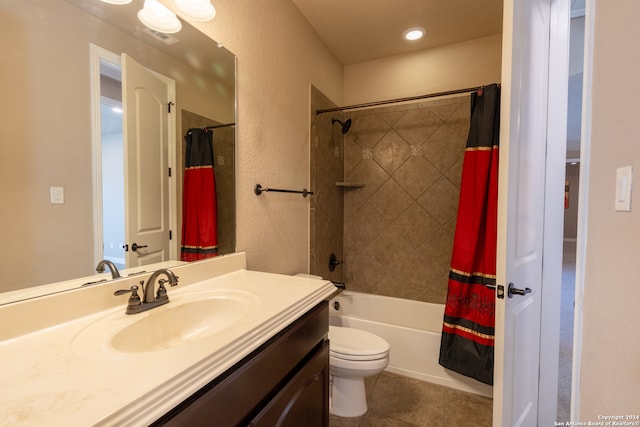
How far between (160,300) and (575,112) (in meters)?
5.50

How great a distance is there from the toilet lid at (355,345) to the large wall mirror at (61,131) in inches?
47.0

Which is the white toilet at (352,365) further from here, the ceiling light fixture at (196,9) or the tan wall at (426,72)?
the tan wall at (426,72)

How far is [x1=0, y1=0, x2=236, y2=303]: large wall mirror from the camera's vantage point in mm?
758

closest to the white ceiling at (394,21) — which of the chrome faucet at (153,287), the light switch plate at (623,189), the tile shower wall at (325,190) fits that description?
the tile shower wall at (325,190)

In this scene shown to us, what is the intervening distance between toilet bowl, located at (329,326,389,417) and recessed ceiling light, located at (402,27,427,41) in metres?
2.29

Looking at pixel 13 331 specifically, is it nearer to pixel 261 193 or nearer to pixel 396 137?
pixel 261 193

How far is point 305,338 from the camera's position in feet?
3.29

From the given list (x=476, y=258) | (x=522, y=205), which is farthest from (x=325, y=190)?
(x=522, y=205)

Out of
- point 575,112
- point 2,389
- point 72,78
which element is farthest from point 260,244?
point 575,112

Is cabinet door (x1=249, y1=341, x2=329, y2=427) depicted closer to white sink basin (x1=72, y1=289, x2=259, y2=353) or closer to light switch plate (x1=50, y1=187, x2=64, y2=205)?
white sink basin (x1=72, y1=289, x2=259, y2=353)

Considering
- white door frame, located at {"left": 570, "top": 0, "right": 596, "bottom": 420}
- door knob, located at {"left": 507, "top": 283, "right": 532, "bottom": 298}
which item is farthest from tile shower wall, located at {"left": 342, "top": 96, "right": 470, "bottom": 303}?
white door frame, located at {"left": 570, "top": 0, "right": 596, "bottom": 420}

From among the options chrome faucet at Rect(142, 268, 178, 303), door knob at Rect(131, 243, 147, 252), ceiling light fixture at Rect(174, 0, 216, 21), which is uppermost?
ceiling light fixture at Rect(174, 0, 216, 21)

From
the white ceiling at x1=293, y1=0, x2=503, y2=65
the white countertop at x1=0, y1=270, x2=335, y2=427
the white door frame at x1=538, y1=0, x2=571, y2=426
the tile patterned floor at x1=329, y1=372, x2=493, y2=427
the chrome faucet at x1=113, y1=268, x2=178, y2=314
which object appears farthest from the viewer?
the white ceiling at x1=293, y1=0, x2=503, y2=65

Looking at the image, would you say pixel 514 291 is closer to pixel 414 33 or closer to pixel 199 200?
pixel 199 200
